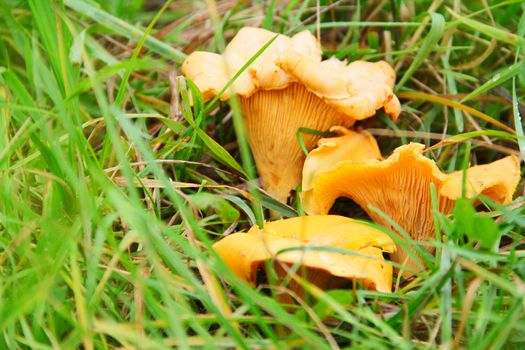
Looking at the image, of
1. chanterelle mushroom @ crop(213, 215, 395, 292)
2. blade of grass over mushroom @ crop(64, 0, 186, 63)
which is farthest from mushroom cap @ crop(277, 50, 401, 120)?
blade of grass over mushroom @ crop(64, 0, 186, 63)

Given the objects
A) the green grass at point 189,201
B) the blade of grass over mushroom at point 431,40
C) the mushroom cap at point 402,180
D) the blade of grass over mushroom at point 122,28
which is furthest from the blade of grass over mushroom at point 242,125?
the blade of grass over mushroom at point 431,40

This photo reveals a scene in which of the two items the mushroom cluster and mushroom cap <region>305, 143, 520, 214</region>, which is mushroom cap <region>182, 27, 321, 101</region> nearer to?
the mushroom cluster

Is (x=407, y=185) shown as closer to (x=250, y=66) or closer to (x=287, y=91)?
(x=287, y=91)

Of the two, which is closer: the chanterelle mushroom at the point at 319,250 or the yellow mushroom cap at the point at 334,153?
the chanterelle mushroom at the point at 319,250

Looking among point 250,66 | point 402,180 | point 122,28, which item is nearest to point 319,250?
point 402,180

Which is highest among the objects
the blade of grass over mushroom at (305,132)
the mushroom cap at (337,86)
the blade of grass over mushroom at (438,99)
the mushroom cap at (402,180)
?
the mushroom cap at (337,86)

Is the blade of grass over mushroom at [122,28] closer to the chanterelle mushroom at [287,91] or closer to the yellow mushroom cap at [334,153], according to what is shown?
the chanterelle mushroom at [287,91]

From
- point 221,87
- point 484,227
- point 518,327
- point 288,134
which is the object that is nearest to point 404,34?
point 288,134
